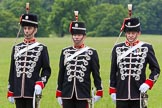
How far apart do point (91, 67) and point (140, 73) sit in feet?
2.49

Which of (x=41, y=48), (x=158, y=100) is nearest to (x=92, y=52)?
(x=41, y=48)

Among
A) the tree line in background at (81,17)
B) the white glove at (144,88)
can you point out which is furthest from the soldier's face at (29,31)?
the tree line in background at (81,17)

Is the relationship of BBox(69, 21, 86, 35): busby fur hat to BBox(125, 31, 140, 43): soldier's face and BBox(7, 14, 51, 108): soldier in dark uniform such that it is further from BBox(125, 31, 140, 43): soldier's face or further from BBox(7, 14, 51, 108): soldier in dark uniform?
BBox(125, 31, 140, 43): soldier's face

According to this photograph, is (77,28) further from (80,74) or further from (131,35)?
(131,35)

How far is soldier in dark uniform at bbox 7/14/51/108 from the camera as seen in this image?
334 inches

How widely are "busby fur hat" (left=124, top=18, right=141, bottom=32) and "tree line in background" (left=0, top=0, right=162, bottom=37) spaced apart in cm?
8079

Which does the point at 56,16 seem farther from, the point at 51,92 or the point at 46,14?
the point at 51,92

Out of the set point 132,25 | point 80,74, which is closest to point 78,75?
point 80,74

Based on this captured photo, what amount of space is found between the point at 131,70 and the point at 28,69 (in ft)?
5.12

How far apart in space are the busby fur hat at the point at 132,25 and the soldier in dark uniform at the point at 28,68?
4.25 ft

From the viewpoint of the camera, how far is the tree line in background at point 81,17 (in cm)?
9206

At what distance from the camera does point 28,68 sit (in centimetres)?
854

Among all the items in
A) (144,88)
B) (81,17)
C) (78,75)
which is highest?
(81,17)

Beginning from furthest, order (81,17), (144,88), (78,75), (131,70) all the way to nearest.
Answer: (81,17) → (78,75) → (131,70) → (144,88)
